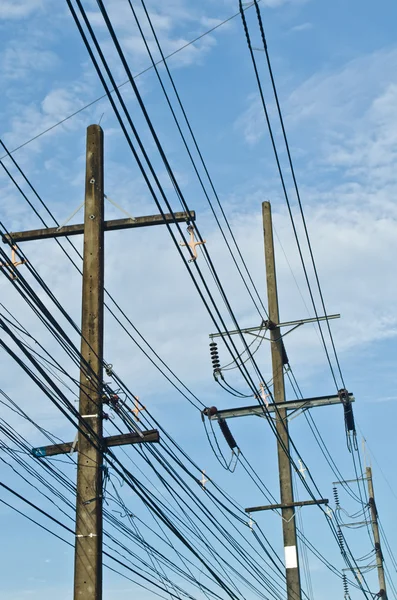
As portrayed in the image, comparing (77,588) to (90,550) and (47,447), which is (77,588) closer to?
(90,550)

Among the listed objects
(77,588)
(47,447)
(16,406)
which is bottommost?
(77,588)

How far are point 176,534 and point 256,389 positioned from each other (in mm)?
5528

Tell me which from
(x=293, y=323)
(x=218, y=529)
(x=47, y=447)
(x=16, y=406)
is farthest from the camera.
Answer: (x=293, y=323)

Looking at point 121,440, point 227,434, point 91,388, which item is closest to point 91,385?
point 91,388

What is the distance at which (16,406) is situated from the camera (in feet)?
41.1

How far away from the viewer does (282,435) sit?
65.3 feet

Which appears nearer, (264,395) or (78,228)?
(78,228)

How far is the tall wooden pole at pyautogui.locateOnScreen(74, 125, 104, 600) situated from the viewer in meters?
10.5

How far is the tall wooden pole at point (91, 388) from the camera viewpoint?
10508mm

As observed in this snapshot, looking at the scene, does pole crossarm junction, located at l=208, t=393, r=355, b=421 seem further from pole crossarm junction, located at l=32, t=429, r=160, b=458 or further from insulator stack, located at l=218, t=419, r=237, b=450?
pole crossarm junction, located at l=32, t=429, r=160, b=458

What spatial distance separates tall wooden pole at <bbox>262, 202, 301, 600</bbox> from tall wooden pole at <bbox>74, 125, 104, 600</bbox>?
29.4ft

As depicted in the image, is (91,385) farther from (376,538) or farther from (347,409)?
(376,538)

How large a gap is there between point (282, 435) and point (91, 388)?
9.39m

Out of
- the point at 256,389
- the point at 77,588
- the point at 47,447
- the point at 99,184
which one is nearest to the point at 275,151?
the point at 99,184
